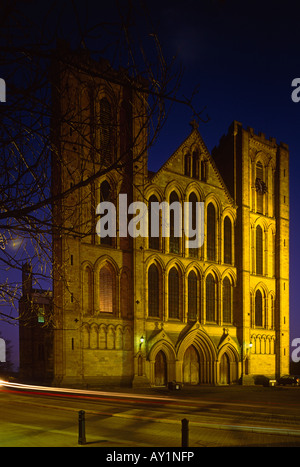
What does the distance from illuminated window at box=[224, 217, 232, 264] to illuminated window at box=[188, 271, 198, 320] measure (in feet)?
13.6

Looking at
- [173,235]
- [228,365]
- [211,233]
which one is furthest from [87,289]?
[228,365]

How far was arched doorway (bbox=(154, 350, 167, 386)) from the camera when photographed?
108 feet

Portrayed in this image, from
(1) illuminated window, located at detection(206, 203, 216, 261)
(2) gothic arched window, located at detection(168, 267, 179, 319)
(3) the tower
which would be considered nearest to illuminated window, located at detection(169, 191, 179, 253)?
(2) gothic arched window, located at detection(168, 267, 179, 319)

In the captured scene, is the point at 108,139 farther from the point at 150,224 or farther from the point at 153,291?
the point at 153,291

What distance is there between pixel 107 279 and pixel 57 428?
61.6 feet

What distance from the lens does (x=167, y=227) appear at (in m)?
34.7

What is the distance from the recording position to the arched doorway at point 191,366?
35.5 m

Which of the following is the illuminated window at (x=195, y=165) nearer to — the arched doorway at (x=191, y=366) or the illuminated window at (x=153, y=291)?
the illuminated window at (x=153, y=291)

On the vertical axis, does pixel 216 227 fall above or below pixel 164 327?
above

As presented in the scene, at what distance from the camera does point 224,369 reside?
3756 centimetres

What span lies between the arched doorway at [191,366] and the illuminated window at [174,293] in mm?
3280

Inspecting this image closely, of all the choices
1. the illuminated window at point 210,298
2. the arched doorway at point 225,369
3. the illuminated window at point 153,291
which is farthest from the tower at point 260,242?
the illuminated window at point 153,291
